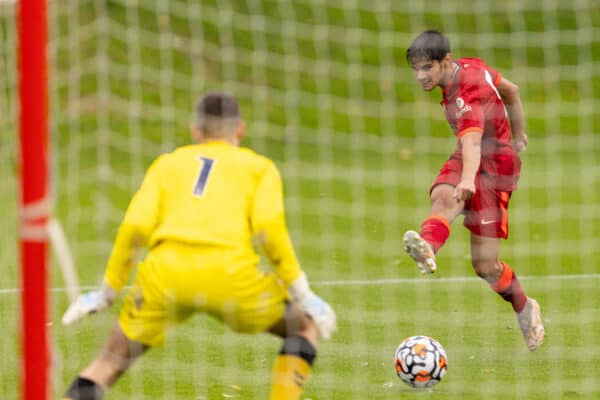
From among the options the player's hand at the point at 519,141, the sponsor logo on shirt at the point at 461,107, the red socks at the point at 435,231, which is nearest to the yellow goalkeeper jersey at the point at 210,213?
the red socks at the point at 435,231

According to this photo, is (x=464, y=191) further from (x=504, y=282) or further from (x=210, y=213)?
(x=210, y=213)

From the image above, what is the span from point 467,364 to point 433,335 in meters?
0.78

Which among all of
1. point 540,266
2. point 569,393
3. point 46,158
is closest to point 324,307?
point 46,158

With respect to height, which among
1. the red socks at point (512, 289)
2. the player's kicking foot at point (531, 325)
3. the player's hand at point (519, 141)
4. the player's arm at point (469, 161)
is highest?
the player's hand at point (519, 141)

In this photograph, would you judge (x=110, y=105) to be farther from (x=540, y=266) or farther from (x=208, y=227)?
(x=208, y=227)

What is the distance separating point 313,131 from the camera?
1625 centimetres

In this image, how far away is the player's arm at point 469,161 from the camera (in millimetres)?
7184

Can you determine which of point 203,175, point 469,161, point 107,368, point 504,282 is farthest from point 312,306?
point 504,282

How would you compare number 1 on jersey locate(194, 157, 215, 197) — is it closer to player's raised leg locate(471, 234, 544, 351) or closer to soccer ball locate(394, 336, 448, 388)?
soccer ball locate(394, 336, 448, 388)

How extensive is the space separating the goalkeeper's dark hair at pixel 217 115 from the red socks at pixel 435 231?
218cm

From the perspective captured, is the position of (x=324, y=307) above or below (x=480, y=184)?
below

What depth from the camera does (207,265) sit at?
5230 millimetres

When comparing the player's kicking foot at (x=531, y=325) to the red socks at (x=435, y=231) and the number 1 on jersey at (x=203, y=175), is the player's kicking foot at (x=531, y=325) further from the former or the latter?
the number 1 on jersey at (x=203, y=175)

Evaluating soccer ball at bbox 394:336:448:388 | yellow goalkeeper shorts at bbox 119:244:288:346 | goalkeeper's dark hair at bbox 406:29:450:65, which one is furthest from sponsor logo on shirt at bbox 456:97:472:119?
yellow goalkeeper shorts at bbox 119:244:288:346
